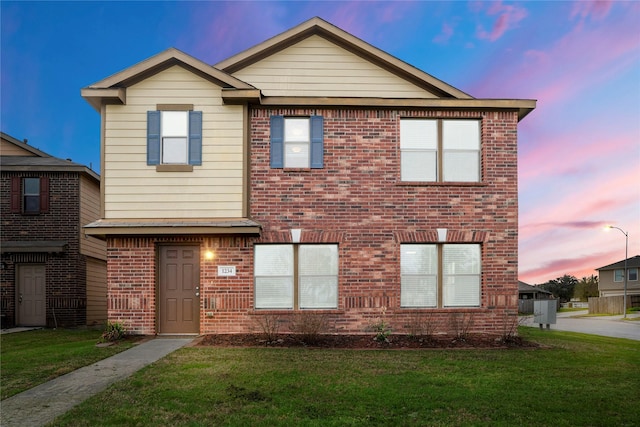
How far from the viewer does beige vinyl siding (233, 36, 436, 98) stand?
527 inches

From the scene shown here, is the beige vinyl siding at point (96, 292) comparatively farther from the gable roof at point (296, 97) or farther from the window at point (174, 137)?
the gable roof at point (296, 97)

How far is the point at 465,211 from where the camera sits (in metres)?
12.8

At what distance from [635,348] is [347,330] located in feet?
24.0

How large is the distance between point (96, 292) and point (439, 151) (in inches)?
576

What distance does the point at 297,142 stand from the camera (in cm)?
1280

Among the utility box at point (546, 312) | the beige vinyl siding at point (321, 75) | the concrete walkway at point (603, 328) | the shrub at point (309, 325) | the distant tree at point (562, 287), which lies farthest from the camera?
the distant tree at point (562, 287)

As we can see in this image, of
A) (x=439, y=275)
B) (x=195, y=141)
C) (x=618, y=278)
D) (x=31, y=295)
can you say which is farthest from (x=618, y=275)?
(x=31, y=295)

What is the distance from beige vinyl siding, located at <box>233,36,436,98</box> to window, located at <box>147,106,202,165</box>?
6.83 ft

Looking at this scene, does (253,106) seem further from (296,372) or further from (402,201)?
(296,372)

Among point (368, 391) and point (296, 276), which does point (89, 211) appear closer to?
point (296, 276)

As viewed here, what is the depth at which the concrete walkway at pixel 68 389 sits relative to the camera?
605cm

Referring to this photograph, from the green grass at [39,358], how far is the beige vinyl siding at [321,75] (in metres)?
7.74

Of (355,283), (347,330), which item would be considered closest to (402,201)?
(355,283)

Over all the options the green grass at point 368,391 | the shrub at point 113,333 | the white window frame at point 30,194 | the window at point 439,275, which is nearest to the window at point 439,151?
the window at point 439,275
